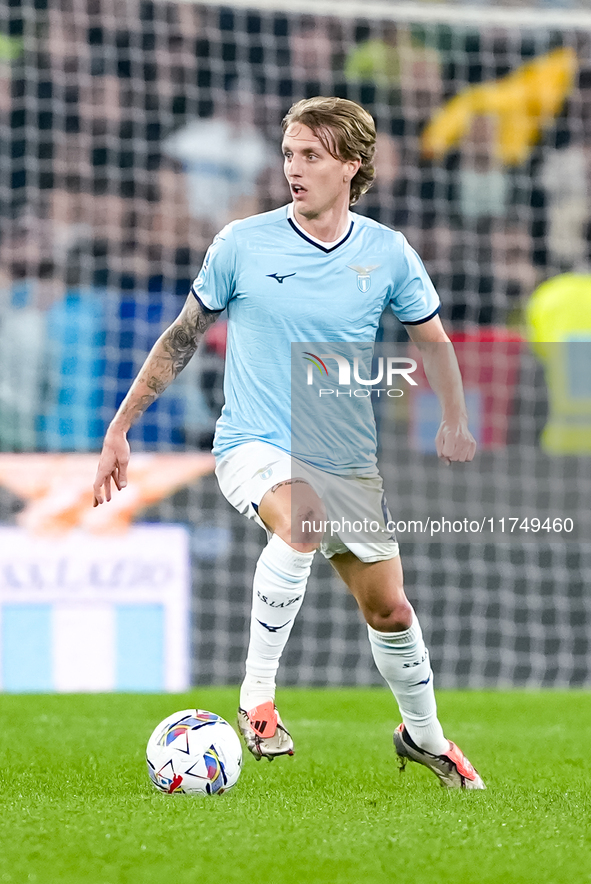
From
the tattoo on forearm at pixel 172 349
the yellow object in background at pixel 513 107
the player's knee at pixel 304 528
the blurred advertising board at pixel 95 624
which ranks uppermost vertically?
the yellow object in background at pixel 513 107

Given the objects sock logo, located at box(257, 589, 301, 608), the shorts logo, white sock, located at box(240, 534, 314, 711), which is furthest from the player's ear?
sock logo, located at box(257, 589, 301, 608)

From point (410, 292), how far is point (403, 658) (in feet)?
3.81

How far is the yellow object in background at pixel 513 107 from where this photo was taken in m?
12.4

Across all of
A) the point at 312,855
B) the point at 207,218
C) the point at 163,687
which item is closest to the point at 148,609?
the point at 163,687

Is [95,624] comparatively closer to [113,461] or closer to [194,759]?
[113,461]

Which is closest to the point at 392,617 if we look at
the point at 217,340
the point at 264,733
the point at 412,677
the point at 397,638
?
the point at 397,638

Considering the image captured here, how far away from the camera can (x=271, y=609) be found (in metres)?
3.80

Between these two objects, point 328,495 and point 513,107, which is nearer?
point 328,495

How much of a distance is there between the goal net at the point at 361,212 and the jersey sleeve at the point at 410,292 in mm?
3994

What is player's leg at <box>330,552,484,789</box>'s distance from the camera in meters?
3.88

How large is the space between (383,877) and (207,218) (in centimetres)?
942

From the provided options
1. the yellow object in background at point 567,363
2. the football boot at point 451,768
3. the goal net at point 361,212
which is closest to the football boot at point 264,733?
the football boot at point 451,768

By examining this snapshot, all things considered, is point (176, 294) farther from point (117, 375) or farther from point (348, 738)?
point (348, 738)

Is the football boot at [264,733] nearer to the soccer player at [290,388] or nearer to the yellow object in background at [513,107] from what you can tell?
the soccer player at [290,388]
